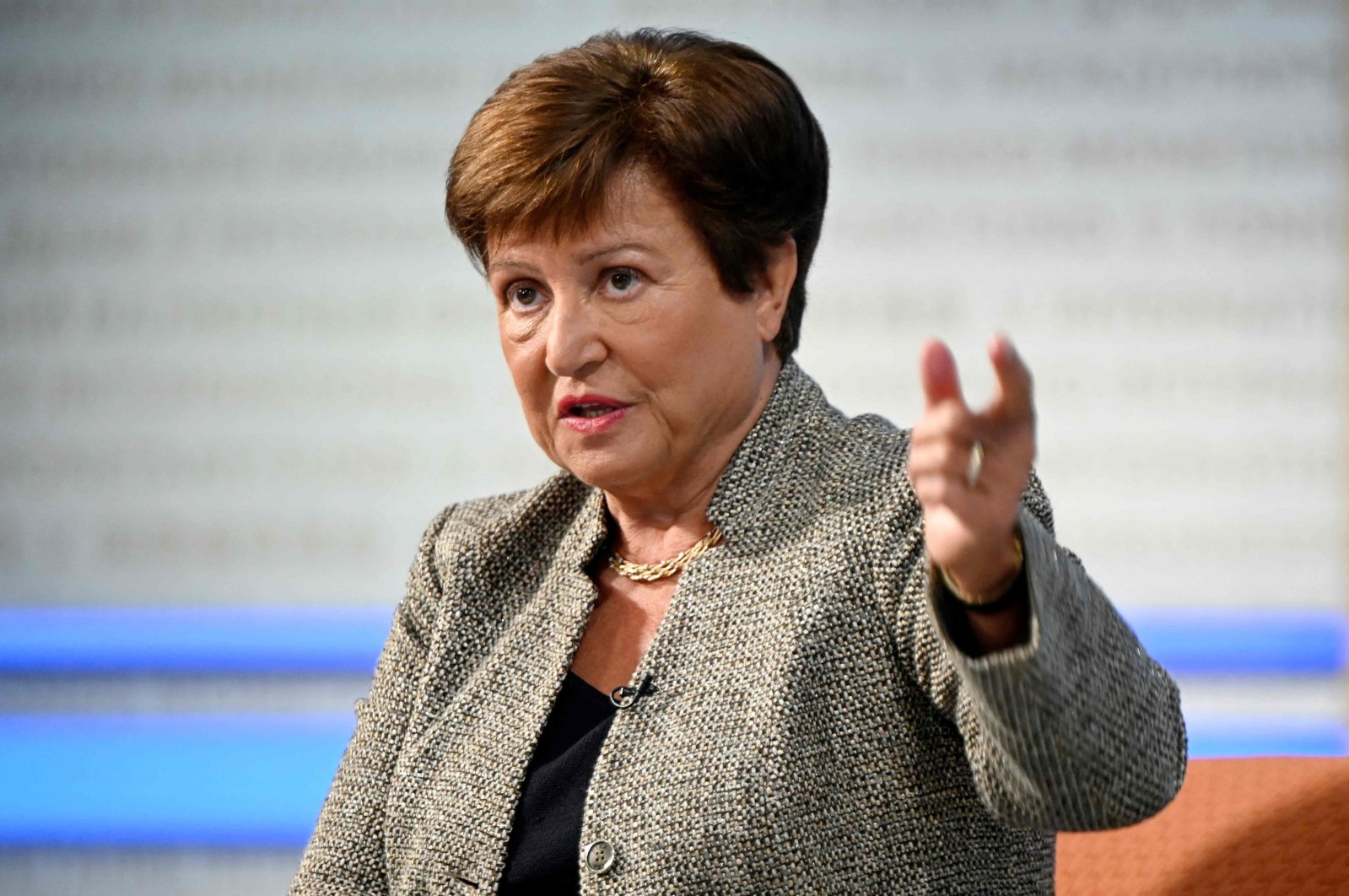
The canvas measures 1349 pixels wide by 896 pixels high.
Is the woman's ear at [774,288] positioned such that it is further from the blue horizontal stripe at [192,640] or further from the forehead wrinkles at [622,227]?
the blue horizontal stripe at [192,640]

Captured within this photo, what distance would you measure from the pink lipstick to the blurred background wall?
171 cm

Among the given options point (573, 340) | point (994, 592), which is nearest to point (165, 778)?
point (573, 340)

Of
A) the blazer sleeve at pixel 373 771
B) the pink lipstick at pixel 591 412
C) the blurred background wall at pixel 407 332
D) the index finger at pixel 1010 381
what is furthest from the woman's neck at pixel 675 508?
the blurred background wall at pixel 407 332

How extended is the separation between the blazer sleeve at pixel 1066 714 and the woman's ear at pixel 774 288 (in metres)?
0.43

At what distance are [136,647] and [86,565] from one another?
204 millimetres

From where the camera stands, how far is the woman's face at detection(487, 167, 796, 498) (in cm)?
136

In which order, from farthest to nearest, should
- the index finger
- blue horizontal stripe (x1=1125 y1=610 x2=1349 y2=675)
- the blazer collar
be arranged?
blue horizontal stripe (x1=1125 y1=610 x2=1349 y2=675) → the blazer collar → the index finger

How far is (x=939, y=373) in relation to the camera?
94 cm

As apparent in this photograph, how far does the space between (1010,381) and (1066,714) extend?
25 centimetres

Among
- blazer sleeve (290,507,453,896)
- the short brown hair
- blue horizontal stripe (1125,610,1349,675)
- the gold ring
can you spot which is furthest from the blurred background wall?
the gold ring

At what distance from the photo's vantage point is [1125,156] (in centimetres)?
299

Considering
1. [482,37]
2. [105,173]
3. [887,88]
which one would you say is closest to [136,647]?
[105,173]

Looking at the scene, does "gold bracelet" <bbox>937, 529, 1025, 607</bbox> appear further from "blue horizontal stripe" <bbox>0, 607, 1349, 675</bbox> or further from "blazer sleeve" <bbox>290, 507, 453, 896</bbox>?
"blue horizontal stripe" <bbox>0, 607, 1349, 675</bbox>

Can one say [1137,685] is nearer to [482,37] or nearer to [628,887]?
[628,887]
